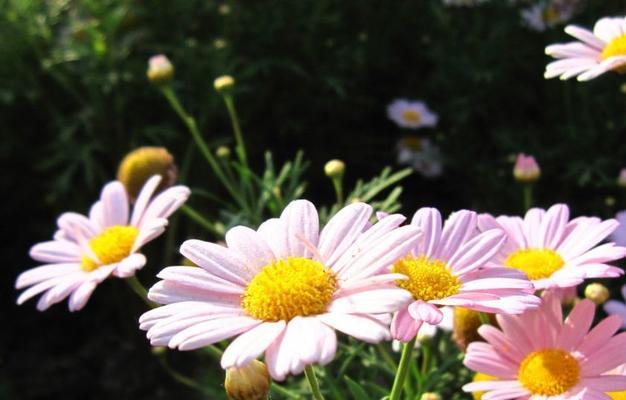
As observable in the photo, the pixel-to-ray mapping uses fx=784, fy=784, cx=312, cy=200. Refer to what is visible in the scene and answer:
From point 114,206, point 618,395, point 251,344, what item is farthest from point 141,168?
point 618,395

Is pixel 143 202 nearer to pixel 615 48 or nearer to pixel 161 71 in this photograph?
pixel 161 71

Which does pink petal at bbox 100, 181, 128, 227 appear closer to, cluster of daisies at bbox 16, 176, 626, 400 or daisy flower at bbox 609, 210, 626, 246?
cluster of daisies at bbox 16, 176, 626, 400

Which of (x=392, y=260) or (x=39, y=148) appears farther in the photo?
(x=39, y=148)

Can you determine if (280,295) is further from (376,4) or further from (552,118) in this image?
(376,4)

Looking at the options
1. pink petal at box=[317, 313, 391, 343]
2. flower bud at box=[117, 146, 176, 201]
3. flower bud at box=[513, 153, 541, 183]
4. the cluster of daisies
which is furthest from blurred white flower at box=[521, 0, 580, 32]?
pink petal at box=[317, 313, 391, 343]

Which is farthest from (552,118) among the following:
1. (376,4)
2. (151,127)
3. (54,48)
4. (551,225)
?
(54,48)

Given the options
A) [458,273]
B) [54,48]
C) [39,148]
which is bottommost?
[39,148]

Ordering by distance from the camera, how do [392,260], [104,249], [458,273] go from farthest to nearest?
[104,249] < [458,273] < [392,260]
